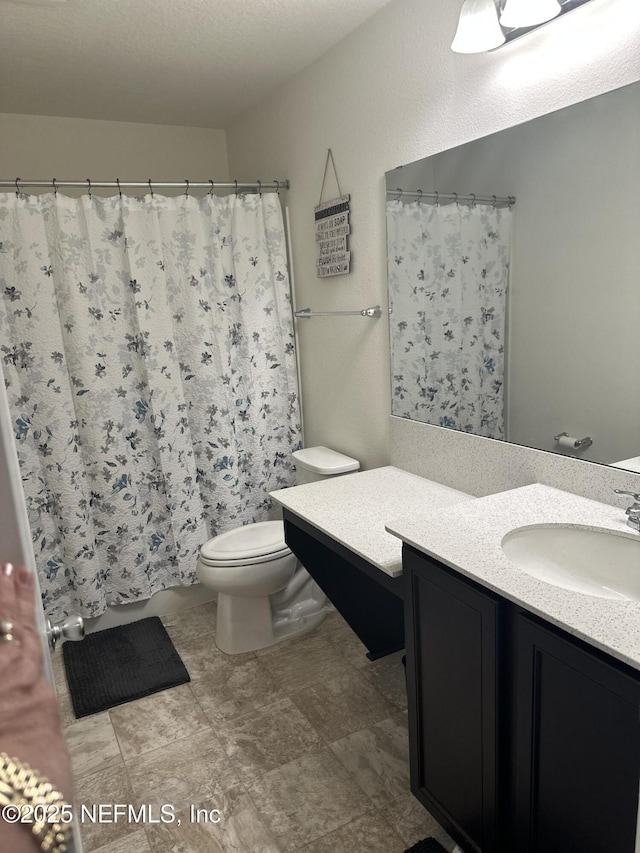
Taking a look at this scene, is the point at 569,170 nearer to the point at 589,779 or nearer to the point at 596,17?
the point at 596,17

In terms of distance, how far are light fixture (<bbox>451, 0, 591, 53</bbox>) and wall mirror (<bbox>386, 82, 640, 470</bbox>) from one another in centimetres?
22

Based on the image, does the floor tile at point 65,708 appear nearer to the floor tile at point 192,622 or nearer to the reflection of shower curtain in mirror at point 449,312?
the floor tile at point 192,622

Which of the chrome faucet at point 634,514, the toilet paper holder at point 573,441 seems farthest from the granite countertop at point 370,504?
the chrome faucet at point 634,514

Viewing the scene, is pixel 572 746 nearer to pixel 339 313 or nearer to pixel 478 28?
pixel 478 28

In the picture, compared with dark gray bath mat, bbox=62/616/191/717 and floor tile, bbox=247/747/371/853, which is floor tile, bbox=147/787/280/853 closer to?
floor tile, bbox=247/747/371/853

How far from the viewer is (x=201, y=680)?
2.40 metres

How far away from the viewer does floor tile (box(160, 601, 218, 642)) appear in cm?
275

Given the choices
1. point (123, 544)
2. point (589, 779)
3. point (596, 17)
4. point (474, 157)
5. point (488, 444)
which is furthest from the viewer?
point (123, 544)

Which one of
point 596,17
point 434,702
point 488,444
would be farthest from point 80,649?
point 596,17

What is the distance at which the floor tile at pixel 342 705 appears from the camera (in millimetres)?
2068

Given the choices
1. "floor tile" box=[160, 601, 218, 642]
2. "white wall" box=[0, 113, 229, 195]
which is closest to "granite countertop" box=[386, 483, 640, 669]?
"floor tile" box=[160, 601, 218, 642]

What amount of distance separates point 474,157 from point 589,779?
1636 mm

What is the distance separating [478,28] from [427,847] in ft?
7.06

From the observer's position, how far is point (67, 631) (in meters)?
0.86
